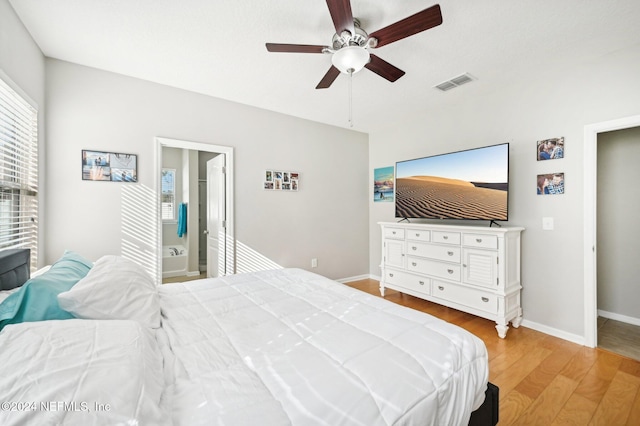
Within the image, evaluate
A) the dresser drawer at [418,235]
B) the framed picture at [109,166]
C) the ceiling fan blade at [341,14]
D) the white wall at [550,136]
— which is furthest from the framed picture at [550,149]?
the framed picture at [109,166]

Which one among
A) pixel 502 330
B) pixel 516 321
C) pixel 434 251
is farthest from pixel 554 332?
pixel 434 251

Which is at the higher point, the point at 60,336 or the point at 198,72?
the point at 198,72

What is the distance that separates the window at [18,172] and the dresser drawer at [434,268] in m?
3.76

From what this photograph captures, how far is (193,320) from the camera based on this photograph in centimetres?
145

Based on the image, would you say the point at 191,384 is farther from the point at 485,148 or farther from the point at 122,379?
the point at 485,148

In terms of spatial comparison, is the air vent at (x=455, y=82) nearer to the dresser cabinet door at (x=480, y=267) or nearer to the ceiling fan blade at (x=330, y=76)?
the ceiling fan blade at (x=330, y=76)

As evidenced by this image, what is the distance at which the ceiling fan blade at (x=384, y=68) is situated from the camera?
2046 millimetres

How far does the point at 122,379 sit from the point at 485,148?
3.49 metres

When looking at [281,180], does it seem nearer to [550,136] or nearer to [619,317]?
[550,136]

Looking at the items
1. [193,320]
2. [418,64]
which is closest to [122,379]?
[193,320]

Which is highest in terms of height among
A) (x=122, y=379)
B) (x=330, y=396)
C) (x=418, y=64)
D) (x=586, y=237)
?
(x=418, y=64)

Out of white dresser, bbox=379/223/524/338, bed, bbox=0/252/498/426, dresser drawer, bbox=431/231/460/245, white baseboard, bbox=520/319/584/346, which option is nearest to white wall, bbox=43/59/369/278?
white dresser, bbox=379/223/524/338

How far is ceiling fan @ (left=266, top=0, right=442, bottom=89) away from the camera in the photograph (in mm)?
1572

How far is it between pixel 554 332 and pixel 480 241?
1.12m
